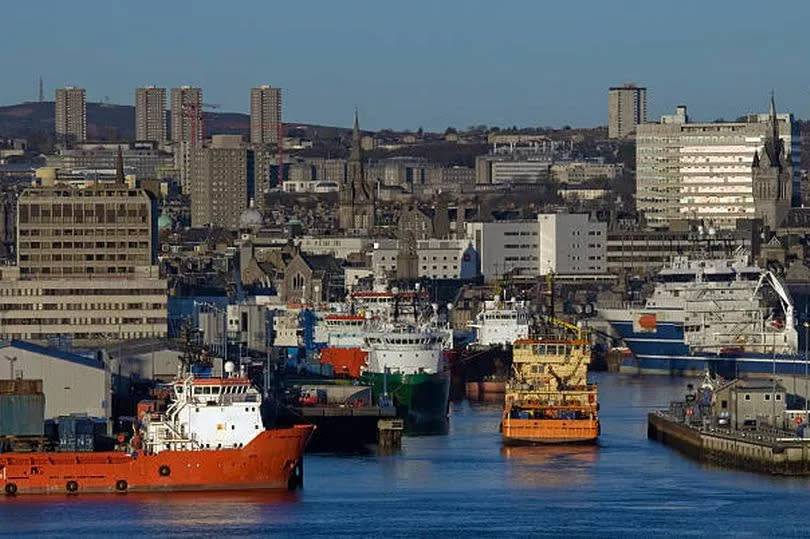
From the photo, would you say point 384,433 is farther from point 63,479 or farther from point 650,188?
point 650,188

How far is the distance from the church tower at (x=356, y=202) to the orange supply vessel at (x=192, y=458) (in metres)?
121

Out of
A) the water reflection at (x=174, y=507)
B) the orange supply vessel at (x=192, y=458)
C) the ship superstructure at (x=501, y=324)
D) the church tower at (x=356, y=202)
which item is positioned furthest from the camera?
the church tower at (x=356, y=202)

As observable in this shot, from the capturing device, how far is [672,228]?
537ft

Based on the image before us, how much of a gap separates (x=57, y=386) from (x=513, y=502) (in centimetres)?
1279

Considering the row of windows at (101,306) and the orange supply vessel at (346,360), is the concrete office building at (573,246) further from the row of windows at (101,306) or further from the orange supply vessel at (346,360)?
the orange supply vessel at (346,360)

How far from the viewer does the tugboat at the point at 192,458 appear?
64.6 m

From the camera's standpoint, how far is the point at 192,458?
2544 inches

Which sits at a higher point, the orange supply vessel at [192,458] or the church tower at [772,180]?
the church tower at [772,180]

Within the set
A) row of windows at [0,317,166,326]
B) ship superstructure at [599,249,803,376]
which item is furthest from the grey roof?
ship superstructure at [599,249,803,376]

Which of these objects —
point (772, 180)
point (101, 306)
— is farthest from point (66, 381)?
point (772, 180)

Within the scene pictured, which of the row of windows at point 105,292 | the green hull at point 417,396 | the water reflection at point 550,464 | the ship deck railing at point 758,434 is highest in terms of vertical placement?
the row of windows at point 105,292

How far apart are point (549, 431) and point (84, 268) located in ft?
111

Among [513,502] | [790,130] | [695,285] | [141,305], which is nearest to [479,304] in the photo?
[695,285]

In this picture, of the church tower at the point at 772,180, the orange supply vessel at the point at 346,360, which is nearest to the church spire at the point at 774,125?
the church tower at the point at 772,180
